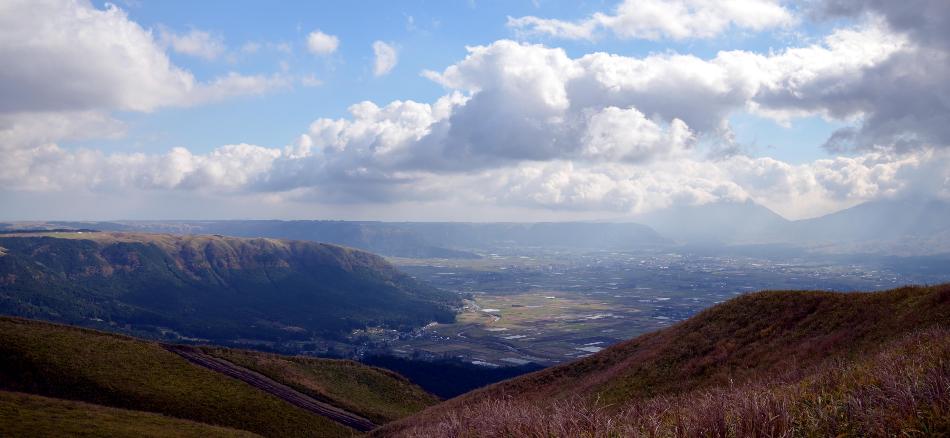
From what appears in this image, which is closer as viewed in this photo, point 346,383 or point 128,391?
point 128,391

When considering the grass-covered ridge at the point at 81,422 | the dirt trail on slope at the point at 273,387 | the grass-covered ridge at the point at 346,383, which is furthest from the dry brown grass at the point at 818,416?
the grass-covered ridge at the point at 346,383

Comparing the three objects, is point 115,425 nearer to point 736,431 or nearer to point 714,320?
point 736,431

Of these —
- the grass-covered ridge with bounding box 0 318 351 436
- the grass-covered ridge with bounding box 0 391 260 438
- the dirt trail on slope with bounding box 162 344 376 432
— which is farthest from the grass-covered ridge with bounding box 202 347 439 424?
the grass-covered ridge with bounding box 0 391 260 438

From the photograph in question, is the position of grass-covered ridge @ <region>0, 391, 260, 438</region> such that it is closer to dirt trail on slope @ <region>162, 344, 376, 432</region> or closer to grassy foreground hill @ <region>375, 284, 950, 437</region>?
grassy foreground hill @ <region>375, 284, 950, 437</region>

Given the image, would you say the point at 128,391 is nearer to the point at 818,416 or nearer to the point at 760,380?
the point at 760,380

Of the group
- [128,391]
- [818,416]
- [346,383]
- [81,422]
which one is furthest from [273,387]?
[818,416]

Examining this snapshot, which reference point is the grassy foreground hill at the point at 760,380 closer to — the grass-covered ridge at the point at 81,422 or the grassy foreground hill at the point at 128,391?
the grassy foreground hill at the point at 128,391
